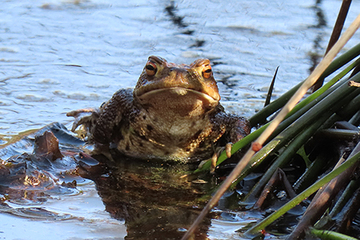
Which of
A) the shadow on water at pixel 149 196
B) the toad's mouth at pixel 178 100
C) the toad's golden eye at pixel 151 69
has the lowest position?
the shadow on water at pixel 149 196

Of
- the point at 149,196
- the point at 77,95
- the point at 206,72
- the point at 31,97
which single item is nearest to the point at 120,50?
the point at 77,95

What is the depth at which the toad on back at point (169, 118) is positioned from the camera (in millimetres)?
3680

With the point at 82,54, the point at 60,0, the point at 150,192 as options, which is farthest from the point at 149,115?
the point at 60,0

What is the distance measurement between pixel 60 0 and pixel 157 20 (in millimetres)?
2227

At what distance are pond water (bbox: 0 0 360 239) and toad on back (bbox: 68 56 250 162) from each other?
31.8 inches

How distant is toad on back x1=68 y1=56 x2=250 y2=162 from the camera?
3.68 meters

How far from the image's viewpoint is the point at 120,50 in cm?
767

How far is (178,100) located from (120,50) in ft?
13.5

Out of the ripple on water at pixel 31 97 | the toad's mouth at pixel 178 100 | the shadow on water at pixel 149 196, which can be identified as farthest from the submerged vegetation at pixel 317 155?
the ripple on water at pixel 31 97

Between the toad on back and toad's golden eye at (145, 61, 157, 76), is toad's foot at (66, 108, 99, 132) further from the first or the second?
toad's golden eye at (145, 61, 157, 76)

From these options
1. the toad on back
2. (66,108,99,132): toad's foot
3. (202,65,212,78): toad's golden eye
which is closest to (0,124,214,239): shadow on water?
the toad on back

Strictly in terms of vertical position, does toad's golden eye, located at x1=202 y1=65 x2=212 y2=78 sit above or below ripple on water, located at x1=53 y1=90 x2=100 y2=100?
above

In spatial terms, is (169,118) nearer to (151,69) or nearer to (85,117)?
(151,69)

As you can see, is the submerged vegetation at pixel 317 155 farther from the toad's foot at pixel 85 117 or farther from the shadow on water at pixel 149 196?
the toad's foot at pixel 85 117
